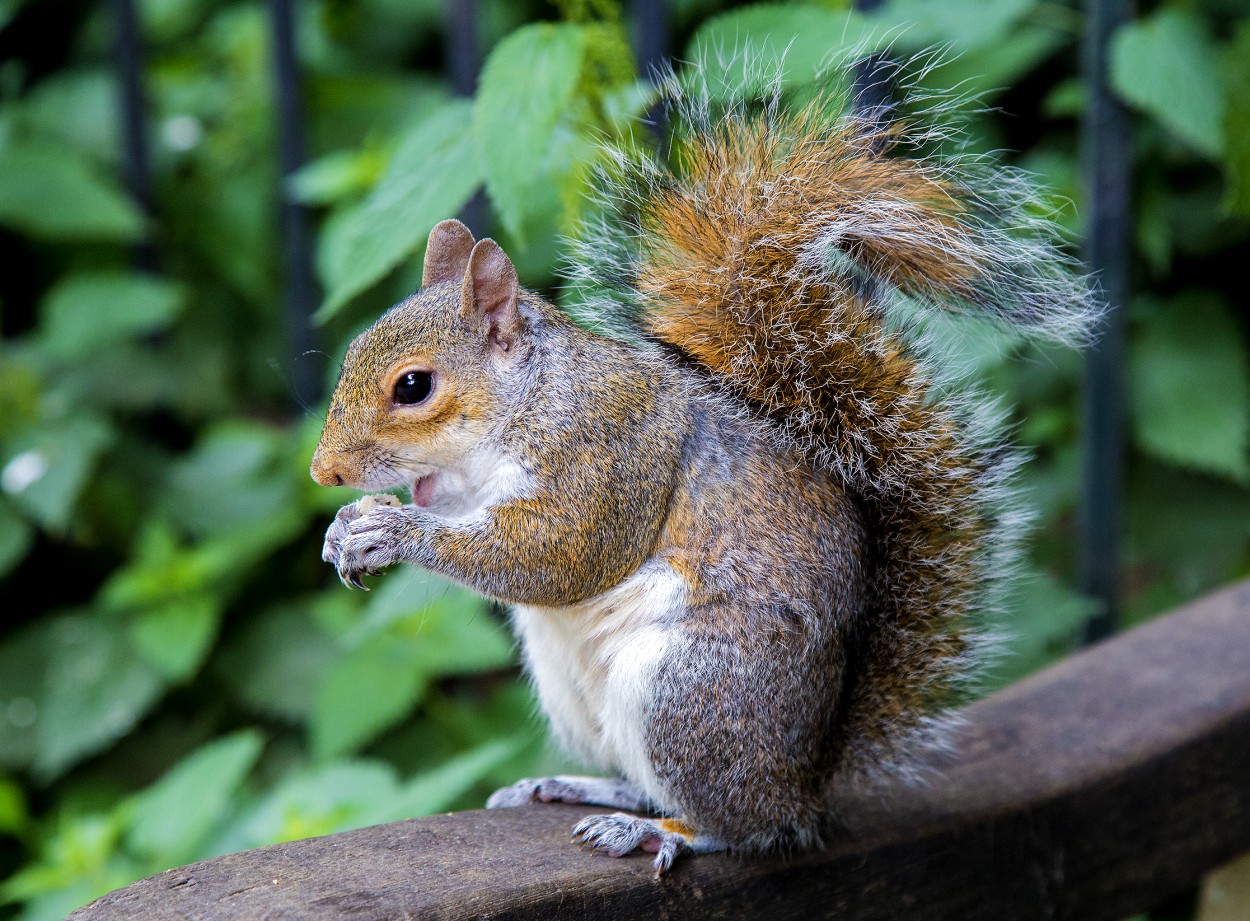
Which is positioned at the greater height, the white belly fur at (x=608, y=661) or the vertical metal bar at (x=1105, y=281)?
the white belly fur at (x=608, y=661)

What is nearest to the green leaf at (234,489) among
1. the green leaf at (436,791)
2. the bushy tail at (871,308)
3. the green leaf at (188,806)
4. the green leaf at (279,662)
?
the green leaf at (279,662)

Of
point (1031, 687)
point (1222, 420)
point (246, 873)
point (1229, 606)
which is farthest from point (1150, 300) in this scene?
point (246, 873)

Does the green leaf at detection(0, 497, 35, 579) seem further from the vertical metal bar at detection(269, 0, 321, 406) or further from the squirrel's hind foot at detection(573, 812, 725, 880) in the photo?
the squirrel's hind foot at detection(573, 812, 725, 880)

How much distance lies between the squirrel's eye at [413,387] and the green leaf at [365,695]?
85 cm

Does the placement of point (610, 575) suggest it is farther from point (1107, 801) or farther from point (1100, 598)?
point (1100, 598)

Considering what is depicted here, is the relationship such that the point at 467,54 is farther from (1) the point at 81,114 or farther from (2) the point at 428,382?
(1) the point at 81,114

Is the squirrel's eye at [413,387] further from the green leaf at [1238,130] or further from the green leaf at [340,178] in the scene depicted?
the green leaf at [1238,130]

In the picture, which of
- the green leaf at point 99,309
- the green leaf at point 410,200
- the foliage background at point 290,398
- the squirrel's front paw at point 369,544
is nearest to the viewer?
the squirrel's front paw at point 369,544

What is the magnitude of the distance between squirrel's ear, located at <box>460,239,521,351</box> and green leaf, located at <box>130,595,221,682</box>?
1083 mm

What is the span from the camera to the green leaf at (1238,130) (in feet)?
5.32

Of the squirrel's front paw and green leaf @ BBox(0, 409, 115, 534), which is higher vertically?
the squirrel's front paw

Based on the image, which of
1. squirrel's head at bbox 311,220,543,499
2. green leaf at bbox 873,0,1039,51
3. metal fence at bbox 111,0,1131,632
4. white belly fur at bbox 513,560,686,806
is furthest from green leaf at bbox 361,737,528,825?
green leaf at bbox 873,0,1039,51

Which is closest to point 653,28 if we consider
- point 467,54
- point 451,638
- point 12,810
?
point 467,54

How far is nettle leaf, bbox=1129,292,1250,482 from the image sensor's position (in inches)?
74.9
